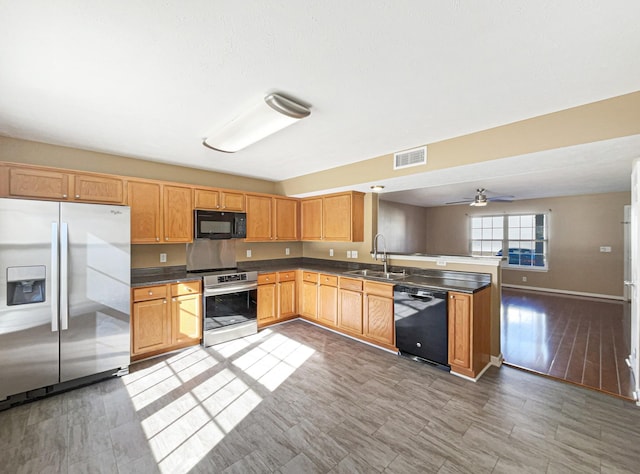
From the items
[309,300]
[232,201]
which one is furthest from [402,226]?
[232,201]

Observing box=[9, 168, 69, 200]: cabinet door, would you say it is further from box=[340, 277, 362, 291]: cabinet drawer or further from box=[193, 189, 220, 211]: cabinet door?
box=[340, 277, 362, 291]: cabinet drawer

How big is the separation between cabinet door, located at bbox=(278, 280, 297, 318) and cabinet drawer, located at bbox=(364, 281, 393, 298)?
4.76ft

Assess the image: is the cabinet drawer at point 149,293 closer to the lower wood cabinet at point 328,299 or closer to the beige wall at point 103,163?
the beige wall at point 103,163

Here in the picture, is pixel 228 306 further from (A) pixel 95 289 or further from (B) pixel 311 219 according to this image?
(B) pixel 311 219

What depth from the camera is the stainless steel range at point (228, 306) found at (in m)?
3.66

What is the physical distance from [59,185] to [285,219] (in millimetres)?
2917

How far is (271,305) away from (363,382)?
6.68 ft

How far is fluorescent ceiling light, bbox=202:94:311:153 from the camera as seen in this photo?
2082 mm

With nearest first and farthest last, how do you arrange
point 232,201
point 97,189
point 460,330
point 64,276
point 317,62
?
point 317,62
point 64,276
point 460,330
point 97,189
point 232,201

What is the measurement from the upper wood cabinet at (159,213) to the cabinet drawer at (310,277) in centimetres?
185

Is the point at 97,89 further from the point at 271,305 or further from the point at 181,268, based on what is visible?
the point at 271,305

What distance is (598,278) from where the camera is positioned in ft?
20.7

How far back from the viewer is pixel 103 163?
3.42 meters

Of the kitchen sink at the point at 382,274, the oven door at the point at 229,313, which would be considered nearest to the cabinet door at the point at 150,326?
the oven door at the point at 229,313
